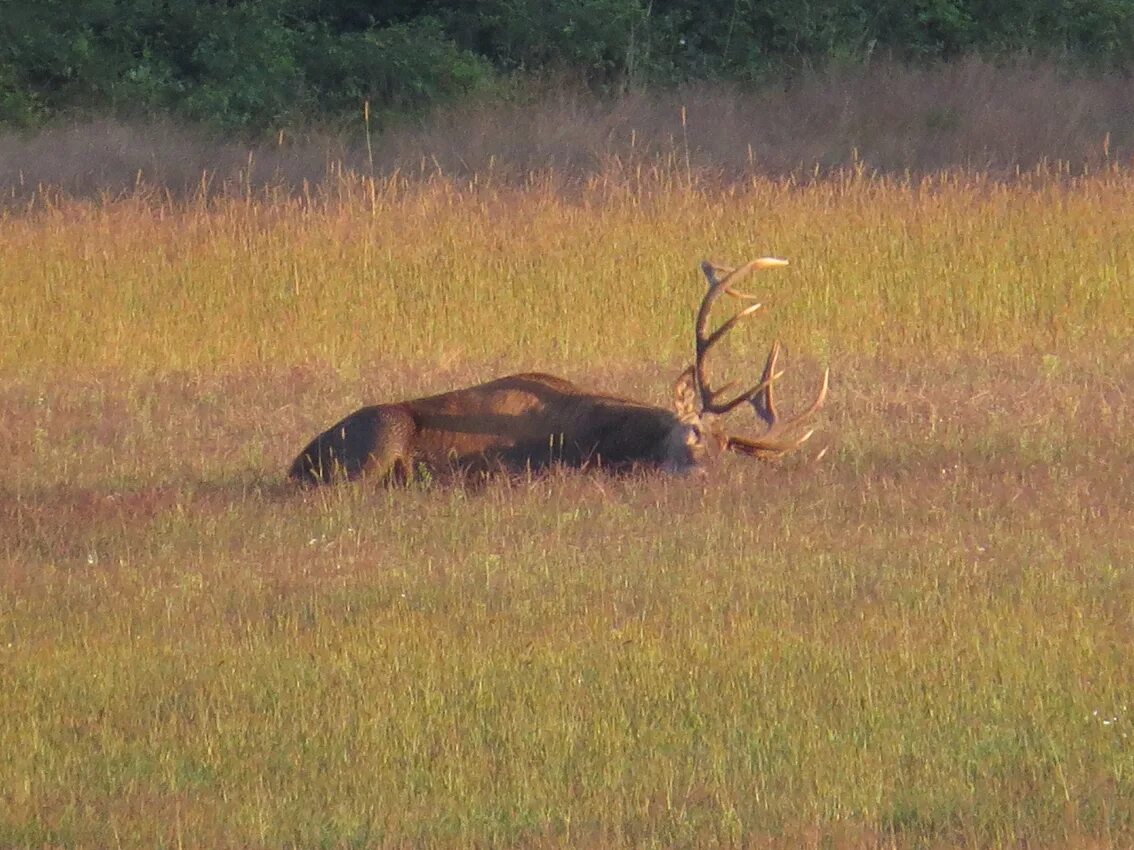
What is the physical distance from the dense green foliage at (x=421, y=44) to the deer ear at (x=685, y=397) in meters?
13.5

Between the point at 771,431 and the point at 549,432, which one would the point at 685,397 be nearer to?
the point at 771,431

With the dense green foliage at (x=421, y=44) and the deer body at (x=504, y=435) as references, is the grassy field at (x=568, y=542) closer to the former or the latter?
the deer body at (x=504, y=435)

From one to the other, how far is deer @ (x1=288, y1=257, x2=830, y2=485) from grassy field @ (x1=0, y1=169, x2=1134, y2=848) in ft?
0.83

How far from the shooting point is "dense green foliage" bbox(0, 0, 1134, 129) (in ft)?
76.3

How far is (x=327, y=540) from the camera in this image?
8109mm

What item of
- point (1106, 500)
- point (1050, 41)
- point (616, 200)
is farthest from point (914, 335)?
point (1050, 41)

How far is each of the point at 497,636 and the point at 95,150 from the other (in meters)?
14.8

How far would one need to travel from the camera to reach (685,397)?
10016 millimetres

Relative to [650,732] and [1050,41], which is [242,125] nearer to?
[1050,41]

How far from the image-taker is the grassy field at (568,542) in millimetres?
4852

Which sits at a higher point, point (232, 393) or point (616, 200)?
point (616, 200)

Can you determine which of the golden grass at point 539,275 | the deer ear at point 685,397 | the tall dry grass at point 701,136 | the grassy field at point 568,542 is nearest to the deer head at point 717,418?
the deer ear at point 685,397

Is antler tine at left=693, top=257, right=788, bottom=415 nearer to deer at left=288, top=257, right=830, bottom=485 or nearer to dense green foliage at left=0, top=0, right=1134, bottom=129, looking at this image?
deer at left=288, top=257, right=830, bottom=485

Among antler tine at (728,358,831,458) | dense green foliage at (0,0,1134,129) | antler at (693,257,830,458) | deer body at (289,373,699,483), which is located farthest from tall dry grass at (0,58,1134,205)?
antler tine at (728,358,831,458)
